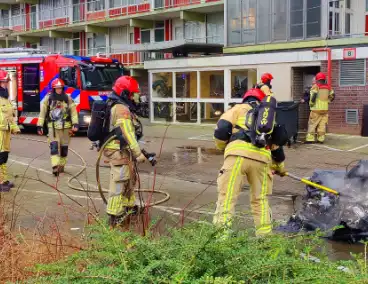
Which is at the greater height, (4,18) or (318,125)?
(4,18)

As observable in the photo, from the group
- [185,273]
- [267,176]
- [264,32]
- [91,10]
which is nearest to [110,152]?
[267,176]

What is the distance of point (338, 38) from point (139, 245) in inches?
554

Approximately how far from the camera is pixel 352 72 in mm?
15172

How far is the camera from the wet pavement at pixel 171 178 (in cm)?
616

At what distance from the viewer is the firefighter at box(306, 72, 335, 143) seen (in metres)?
13.9

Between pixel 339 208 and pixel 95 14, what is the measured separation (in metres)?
27.2

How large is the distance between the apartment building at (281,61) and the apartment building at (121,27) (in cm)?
205

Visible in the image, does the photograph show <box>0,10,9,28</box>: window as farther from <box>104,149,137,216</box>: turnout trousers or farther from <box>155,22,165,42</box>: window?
<box>104,149,137,216</box>: turnout trousers

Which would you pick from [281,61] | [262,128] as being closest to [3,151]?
[262,128]

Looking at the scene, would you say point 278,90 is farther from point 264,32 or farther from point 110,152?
point 110,152

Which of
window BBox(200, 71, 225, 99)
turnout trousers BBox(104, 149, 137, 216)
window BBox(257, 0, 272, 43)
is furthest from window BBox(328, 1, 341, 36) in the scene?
turnout trousers BBox(104, 149, 137, 216)

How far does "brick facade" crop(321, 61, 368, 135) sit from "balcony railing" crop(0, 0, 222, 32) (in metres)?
10.7

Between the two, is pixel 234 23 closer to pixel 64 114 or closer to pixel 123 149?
pixel 64 114

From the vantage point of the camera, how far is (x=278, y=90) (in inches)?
657
